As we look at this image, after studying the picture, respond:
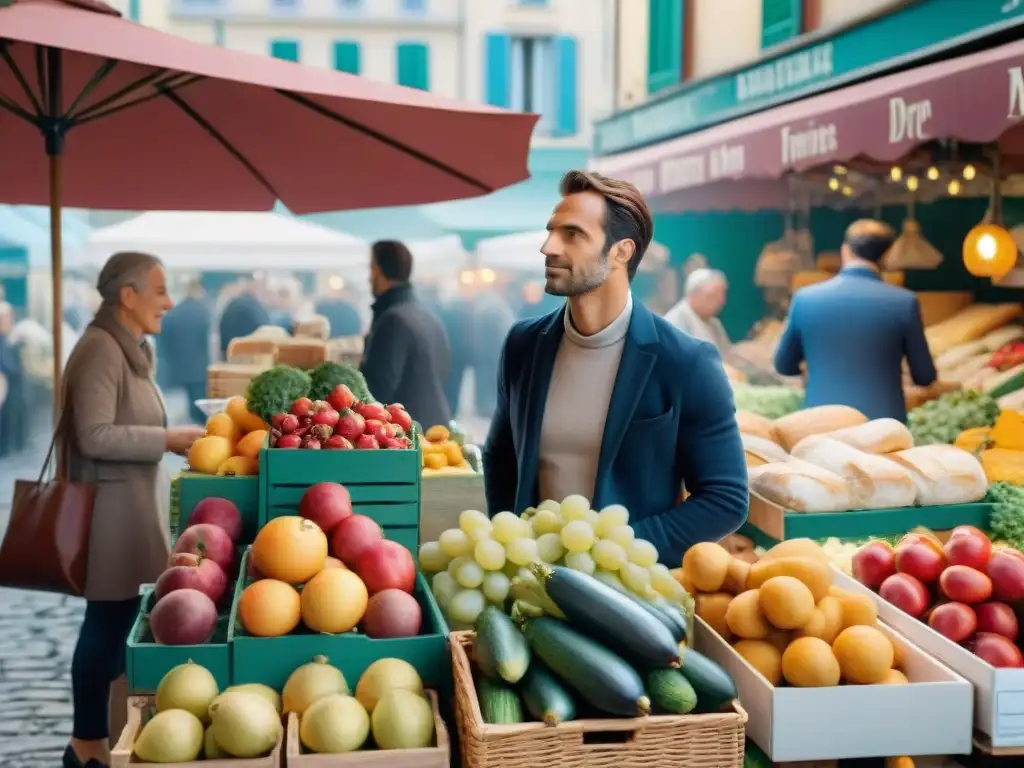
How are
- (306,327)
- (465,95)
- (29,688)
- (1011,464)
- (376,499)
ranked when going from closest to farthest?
(376,499)
(1011,464)
(29,688)
(306,327)
(465,95)

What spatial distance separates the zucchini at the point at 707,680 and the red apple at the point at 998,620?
37.7 inches

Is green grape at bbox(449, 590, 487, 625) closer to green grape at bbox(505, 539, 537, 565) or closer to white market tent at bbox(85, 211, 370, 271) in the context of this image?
green grape at bbox(505, 539, 537, 565)

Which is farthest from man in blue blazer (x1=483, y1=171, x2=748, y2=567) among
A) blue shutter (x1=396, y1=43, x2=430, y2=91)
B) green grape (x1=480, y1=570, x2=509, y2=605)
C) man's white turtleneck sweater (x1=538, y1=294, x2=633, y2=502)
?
blue shutter (x1=396, y1=43, x2=430, y2=91)

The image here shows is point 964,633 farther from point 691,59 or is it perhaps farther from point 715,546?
point 691,59

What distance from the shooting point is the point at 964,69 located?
18.7ft

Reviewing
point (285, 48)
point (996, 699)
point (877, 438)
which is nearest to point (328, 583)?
point (996, 699)

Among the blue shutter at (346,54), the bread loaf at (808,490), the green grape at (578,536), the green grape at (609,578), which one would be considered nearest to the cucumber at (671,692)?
the green grape at (609,578)

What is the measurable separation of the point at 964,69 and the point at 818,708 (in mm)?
4001

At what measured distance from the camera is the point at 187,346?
14258 mm

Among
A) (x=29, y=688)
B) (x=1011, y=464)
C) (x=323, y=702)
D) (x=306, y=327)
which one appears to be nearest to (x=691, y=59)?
(x=306, y=327)

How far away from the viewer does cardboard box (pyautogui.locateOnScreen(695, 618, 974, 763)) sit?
2533 millimetres

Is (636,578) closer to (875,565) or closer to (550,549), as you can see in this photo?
(550,549)

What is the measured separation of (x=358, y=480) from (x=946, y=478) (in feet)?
8.40

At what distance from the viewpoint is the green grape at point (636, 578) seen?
2572 millimetres
